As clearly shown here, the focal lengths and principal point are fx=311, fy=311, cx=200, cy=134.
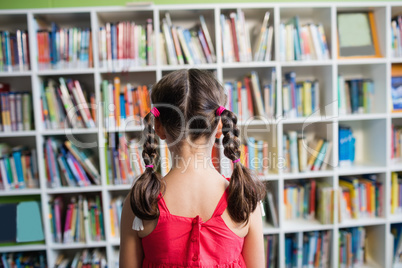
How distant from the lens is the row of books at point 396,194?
2.21 m

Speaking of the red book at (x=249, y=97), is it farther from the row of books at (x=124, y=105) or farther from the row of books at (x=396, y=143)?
the row of books at (x=396, y=143)

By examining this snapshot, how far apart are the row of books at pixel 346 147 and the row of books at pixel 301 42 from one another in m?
0.54

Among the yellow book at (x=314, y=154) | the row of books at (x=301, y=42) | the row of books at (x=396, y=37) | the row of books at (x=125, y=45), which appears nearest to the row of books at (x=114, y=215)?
the row of books at (x=125, y=45)

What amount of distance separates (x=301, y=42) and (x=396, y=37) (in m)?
0.69

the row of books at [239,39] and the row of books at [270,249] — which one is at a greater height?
the row of books at [239,39]

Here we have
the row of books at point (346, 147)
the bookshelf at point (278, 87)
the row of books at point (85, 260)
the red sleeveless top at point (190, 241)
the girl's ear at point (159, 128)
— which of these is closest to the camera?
the red sleeveless top at point (190, 241)

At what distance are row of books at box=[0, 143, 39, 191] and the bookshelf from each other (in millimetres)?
68

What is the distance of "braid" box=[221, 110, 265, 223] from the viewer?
940mm

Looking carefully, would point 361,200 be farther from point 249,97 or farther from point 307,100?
point 249,97

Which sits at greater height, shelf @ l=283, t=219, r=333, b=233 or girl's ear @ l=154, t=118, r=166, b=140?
girl's ear @ l=154, t=118, r=166, b=140

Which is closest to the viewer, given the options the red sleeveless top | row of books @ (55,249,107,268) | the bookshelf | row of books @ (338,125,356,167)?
the red sleeveless top

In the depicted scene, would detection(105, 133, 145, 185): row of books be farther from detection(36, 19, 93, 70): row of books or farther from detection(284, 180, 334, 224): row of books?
detection(284, 180, 334, 224): row of books

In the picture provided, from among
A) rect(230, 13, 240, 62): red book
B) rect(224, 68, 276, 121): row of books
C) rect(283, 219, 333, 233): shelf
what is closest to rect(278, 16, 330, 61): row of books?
rect(224, 68, 276, 121): row of books

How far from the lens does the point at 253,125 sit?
2.17 meters
